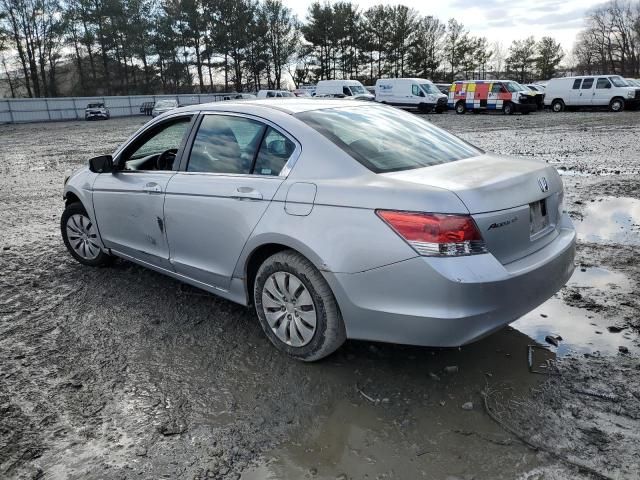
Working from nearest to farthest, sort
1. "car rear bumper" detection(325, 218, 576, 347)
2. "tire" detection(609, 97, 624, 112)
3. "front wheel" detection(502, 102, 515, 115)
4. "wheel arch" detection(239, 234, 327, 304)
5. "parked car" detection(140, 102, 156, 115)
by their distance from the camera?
"car rear bumper" detection(325, 218, 576, 347)
"wheel arch" detection(239, 234, 327, 304)
"tire" detection(609, 97, 624, 112)
"front wheel" detection(502, 102, 515, 115)
"parked car" detection(140, 102, 156, 115)

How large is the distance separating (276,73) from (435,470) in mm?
69896

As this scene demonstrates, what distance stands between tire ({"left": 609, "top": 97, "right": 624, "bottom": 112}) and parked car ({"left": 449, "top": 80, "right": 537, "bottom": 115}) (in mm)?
3709

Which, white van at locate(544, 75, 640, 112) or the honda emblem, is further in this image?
white van at locate(544, 75, 640, 112)

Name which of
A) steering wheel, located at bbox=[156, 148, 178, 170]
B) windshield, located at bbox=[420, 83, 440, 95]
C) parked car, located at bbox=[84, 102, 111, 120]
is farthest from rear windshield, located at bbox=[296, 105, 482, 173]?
parked car, located at bbox=[84, 102, 111, 120]

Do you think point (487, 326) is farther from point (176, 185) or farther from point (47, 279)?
point (47, 279)

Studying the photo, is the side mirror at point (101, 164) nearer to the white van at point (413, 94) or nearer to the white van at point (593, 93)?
the white van at point (593, 93)

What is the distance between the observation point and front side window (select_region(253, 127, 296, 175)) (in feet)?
10.9

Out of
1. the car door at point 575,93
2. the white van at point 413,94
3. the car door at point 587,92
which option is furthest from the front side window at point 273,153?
the white van at point 413,94

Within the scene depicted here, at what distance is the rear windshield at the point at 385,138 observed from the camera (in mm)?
3176

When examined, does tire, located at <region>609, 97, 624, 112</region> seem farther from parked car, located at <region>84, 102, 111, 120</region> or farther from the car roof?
parked car, located at <region>84, 102, 111, 120</region>

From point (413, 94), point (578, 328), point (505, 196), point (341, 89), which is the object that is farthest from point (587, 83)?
point (505, 196)

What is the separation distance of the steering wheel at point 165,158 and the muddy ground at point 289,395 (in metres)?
1.04

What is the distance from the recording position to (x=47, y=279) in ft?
16.2

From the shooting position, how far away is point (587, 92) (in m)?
28.2
